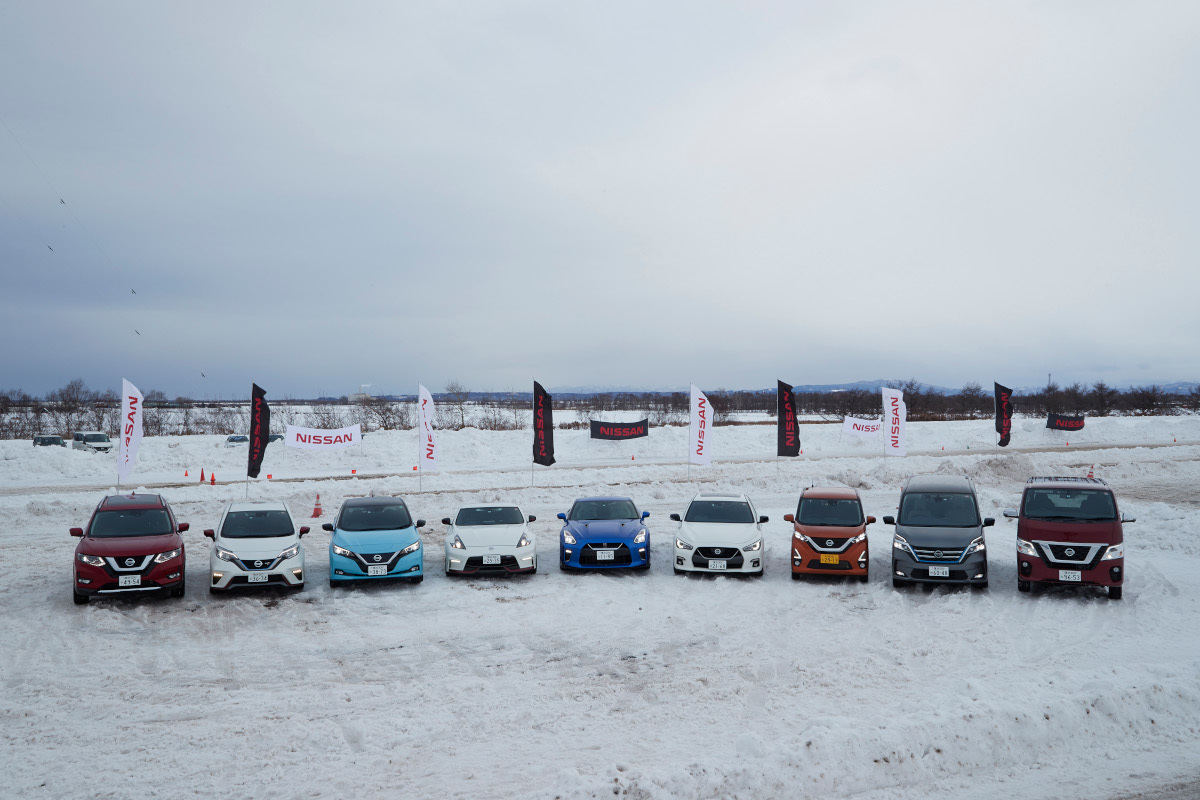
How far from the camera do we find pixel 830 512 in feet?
47.0

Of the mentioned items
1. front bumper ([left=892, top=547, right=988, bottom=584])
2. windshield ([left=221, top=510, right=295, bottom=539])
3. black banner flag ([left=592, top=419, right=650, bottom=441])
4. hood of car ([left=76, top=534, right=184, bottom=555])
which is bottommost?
front bumper ([left=892, top=547, right=988, bottom=584])

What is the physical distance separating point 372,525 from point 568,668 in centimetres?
645

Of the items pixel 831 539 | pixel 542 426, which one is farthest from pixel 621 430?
pixel 831 539

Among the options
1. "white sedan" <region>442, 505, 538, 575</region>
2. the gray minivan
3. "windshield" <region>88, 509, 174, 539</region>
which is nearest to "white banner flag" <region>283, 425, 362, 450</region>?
"windshield" <region>88, 509, 174, 539</region>

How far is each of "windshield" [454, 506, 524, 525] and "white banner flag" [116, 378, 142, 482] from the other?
39.3ft

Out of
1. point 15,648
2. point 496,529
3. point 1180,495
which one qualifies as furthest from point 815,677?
point 1180,495

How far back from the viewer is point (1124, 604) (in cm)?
1169

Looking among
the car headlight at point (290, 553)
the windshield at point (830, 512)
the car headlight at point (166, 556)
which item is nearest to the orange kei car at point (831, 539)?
the windshield at point (830, 512)

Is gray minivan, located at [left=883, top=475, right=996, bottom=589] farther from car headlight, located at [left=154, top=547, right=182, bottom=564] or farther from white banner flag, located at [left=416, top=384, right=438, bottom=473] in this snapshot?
white banner flag, located at [left=416, top=384, right=438, bottom=473]

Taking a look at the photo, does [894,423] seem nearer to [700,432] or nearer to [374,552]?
[700,432]

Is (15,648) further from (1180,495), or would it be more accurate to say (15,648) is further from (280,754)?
(1180,495)

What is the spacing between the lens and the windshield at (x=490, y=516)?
14938 mm

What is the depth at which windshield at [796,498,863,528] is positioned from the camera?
46.2 ft

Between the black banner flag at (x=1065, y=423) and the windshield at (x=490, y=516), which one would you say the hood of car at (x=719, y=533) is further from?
the black banner flag at (x=1065, y=423)
